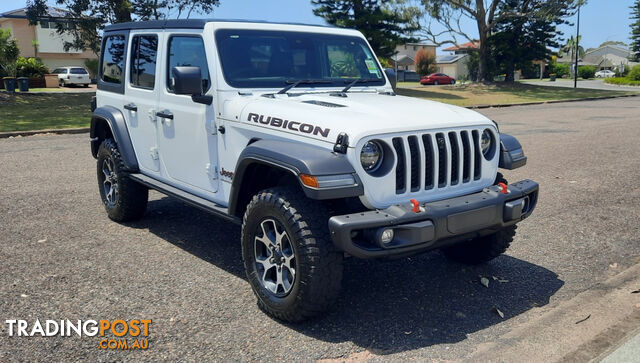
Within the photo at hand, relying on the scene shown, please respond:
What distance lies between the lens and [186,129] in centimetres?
490

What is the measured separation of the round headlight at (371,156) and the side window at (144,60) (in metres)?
2.61

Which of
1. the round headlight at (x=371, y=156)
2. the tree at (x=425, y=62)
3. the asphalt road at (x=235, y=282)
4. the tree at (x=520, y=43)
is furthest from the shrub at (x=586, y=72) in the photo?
the round headlight at (x=371, y=156)

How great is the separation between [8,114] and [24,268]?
620 inches

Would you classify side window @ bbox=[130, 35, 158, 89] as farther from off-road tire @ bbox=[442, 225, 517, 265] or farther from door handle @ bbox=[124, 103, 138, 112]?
off-road tire @ bbox=[442, 225, 517, 265]

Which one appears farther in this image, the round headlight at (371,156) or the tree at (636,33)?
the tree at (636,33)

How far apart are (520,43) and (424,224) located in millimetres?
44159

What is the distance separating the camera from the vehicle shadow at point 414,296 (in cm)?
374

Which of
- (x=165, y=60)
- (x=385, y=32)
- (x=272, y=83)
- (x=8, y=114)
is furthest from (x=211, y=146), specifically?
(x=385, y=32)

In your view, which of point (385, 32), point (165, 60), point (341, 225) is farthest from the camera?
point (385, 32)

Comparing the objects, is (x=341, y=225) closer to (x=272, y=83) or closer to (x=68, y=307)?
(x=272, y=83)

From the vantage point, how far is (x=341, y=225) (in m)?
3.34

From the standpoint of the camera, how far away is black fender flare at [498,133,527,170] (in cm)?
438

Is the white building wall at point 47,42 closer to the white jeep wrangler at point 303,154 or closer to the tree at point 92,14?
the tree at point 92,14

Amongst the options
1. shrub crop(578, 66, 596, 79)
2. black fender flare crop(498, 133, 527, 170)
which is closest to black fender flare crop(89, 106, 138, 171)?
black fender flare crop(498, 133, 527, 170)
